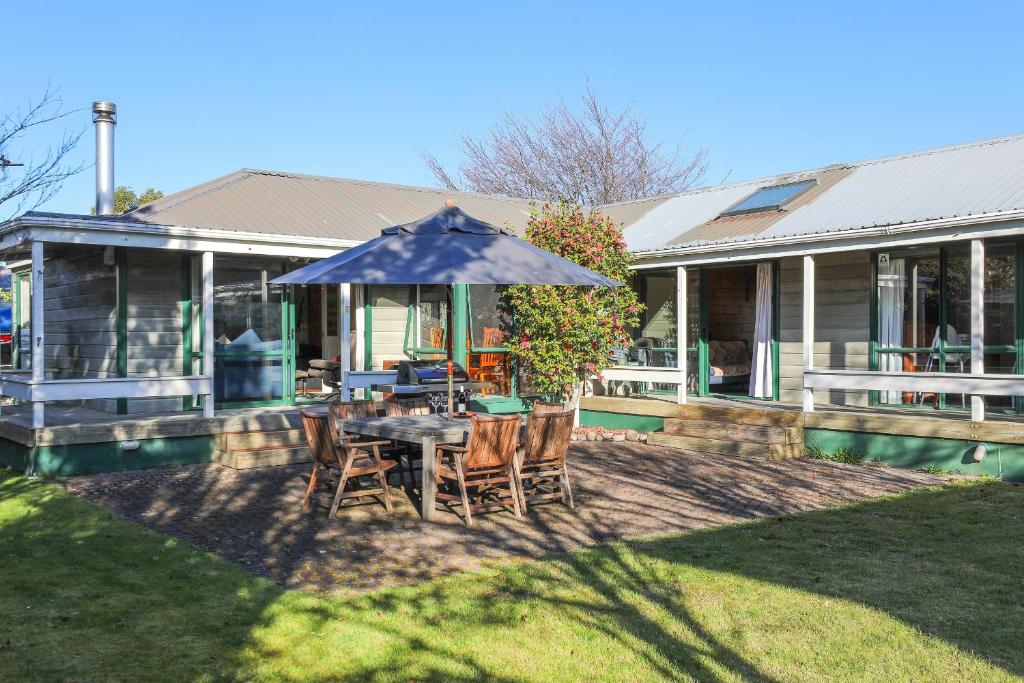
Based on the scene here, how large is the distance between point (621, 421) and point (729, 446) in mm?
2516

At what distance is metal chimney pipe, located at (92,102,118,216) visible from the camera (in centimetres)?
1370

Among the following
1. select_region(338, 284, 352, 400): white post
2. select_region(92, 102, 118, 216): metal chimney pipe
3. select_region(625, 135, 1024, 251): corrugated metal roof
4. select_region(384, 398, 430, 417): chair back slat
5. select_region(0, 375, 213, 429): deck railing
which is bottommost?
select_region(384, 398, 430, 417): chair back slat

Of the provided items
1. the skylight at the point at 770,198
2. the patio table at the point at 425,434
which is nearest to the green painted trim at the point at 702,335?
the skylight at the point at 770,198

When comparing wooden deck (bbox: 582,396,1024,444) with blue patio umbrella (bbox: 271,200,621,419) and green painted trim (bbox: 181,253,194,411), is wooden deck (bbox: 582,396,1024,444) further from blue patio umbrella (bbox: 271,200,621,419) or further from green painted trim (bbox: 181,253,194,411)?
green painted trim (bbox: 181,253,194,411)

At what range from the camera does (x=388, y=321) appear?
1436 cm

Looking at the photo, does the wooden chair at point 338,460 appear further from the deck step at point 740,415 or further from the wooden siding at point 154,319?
the deck step at point 740,415

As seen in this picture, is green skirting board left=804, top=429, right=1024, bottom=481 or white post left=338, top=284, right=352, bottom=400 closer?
green skirting board left=804, top=429, right=1024, bottom=481

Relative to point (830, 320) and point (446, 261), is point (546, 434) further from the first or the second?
point (830, 320)

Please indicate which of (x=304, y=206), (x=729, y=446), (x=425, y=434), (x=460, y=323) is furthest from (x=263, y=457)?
(x=729, y=446)

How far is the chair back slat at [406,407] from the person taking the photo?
9492 mm

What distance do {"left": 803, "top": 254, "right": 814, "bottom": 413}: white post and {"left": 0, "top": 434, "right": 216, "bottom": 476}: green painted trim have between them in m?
7.32

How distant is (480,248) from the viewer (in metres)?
8.19

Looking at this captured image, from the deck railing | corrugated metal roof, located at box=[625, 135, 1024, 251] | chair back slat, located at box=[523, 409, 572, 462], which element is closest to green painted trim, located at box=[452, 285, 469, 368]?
corrugated metal roof, located at box=[625, 135, 1024, 251]

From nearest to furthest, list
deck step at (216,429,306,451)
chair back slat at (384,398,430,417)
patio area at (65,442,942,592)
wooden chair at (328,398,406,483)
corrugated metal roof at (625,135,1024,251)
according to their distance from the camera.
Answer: patio area at (65,442,942,592), wooden chair at (328,398,406,483), chair back slat at (384,398,430,417), corrugated metal roof at (625,135,1024,251), deck step at (216,429,306,451)
